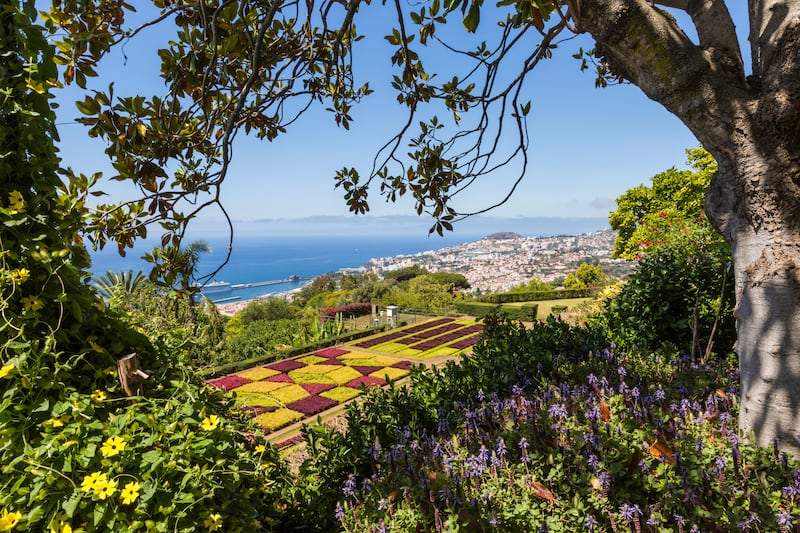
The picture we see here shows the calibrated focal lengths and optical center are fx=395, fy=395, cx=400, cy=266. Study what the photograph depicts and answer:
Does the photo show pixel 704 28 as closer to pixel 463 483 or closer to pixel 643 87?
pixel 643 87

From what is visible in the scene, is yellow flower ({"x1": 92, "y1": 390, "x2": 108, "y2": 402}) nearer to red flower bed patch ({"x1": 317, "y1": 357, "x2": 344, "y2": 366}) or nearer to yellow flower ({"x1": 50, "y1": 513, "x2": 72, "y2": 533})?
yellow flower ({"x1": 50, "y1": 513, "x2": 72, "y2": 533})

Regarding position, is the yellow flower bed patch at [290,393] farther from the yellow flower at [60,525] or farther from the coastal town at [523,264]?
Result: the yellow flower at [60,525]

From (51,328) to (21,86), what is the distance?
2.71 feet

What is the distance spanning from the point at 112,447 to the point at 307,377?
13.9 metres

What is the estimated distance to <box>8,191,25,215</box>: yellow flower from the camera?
1289 millimetres

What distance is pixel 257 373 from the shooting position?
15094 mm

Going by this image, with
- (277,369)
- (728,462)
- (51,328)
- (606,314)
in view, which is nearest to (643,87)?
(728,462)

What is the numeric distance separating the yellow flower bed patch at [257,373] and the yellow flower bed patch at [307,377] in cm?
79

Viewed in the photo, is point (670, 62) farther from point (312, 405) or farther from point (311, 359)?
point (311, 359)

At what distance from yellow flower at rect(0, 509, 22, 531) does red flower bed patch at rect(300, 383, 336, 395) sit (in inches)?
479

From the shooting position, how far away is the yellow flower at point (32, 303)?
1.32 m

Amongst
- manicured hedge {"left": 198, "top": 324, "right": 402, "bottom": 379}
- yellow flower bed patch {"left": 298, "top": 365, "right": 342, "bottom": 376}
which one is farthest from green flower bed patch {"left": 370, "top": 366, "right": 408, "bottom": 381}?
manicured hedge {"left": 198, "top": 324, "right": 402, "bottom": 379}

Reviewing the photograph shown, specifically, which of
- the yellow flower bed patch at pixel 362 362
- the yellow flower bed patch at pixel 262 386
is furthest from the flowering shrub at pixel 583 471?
the yellow flower bed patch at pixel 362 362

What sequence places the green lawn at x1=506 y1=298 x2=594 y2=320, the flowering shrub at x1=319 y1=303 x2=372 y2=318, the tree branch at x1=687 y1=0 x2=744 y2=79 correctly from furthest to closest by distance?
the flowering shrub at x1=319 y1=303 x2=372 y2=318 < the green lawn at x1=506 y1=298 x2=594 y2=320 < the tree branch at x1=687 y1=0 x2=744 y2=79
